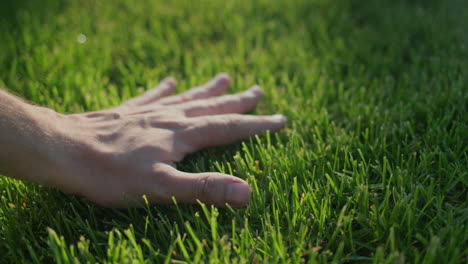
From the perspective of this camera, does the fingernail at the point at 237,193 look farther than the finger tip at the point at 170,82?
No

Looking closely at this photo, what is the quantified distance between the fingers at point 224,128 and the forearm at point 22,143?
1.77ft

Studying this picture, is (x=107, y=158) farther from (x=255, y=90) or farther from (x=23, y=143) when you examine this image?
(x=255, y=90)

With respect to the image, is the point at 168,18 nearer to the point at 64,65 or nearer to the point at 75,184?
the point at 64,65

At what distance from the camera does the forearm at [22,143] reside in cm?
141

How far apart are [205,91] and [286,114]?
0.44 m

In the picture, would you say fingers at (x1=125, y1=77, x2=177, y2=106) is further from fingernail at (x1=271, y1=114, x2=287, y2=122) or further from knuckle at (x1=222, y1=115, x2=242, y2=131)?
fingernail at (x1=271, y1=114, x2=287, y2=122)

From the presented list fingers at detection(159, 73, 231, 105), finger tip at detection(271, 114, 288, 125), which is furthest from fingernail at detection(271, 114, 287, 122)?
fingers at detection(159, 73, 231, 105)

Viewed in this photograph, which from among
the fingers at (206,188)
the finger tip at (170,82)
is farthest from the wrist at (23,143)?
the finger tip at (170,82)

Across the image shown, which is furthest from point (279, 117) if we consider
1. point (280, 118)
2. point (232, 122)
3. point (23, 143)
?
point (23, 143)

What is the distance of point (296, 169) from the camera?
1.62 meters

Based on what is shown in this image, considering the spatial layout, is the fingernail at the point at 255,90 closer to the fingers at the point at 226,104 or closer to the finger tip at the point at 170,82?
the fingers at the point at 226,104

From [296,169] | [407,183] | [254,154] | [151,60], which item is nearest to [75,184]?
[254,154]

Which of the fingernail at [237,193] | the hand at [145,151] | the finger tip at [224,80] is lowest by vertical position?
the fingernail at [237,193]

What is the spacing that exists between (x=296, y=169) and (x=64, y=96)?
133cm
